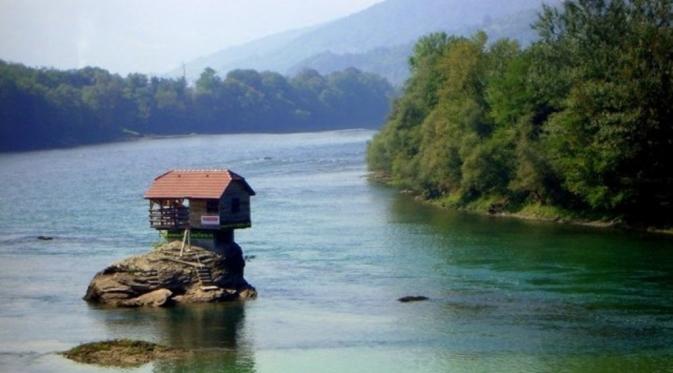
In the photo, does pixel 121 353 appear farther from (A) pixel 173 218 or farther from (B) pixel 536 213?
(B) pixel 536 213

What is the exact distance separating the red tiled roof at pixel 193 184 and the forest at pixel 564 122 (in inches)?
1354

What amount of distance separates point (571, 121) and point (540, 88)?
9.09m

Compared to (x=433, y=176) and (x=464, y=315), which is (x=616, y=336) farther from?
(x=433, y=176)

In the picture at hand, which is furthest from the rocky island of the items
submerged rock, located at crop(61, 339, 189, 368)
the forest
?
the forest

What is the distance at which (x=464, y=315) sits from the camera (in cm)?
6303

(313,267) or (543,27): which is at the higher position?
(543,27)

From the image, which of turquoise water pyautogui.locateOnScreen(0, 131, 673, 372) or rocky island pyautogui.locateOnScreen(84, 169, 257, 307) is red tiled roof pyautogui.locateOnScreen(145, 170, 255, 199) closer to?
rocky island pyautogui.locateOnScreen(84, 169, 257, 307)

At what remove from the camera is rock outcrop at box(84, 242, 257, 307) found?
220ft

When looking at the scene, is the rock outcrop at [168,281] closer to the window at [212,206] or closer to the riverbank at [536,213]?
the window at [212,206]

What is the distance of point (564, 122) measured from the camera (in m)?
97.3

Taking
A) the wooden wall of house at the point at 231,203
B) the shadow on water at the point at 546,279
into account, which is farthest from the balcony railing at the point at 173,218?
the shadow on water at the point at 546,279

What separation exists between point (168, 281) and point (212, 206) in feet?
16.3

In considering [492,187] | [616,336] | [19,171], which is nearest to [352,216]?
[492,187]

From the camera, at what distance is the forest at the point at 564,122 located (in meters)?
92.3
